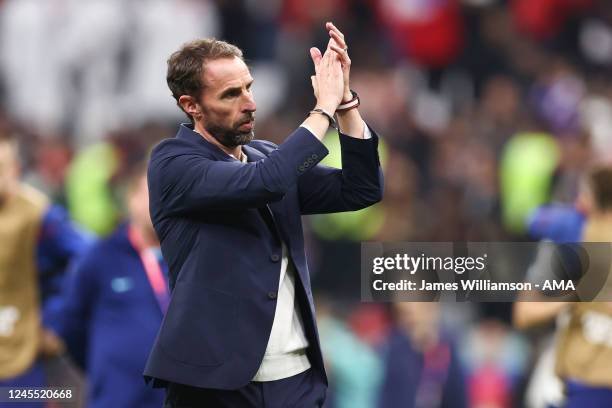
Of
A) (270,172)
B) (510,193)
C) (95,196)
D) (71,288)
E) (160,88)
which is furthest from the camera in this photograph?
(160,88)

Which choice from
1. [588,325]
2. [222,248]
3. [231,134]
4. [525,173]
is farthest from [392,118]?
[222,248]

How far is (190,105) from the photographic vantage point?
184 inches

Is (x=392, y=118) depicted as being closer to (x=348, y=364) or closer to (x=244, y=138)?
(x=348, y=364)

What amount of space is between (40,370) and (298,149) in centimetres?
325

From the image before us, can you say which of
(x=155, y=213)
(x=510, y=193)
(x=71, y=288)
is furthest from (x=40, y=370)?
(x=510, y=193)

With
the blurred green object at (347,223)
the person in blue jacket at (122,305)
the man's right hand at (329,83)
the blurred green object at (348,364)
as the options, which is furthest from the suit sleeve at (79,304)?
the blurred green object at (347,223)

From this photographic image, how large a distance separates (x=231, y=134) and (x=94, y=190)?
924 cm

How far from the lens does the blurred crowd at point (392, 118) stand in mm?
9891

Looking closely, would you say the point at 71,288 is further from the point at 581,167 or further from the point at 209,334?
the point at 581,167

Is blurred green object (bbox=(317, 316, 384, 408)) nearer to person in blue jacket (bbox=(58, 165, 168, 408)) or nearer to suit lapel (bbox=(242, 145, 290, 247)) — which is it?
person in blue jacket (bbox=(58, 165, 168, 408))

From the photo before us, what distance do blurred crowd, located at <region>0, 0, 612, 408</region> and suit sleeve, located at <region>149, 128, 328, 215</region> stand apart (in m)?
3.80

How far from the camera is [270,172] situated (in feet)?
14.3

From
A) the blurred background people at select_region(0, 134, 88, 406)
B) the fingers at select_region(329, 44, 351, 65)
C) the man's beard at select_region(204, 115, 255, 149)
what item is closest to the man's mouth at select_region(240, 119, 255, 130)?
the man's beard at select_region(204, 115, 255, 149)

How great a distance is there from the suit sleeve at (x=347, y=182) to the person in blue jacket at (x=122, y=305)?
2.07 meters
